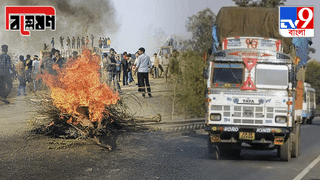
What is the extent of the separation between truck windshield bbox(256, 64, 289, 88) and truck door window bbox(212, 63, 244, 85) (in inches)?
19.0

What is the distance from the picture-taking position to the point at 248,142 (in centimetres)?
1068

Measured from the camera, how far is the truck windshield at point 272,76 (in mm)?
10648

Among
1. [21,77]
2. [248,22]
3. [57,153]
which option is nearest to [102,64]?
[57,153]

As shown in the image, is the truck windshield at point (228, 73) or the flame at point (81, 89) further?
the truck windshield at point (228, 73)

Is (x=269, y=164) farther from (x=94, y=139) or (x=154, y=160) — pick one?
(x=94, y=139)

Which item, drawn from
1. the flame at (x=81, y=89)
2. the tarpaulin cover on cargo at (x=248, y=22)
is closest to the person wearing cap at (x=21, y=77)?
the flame at (x=81, y=89)

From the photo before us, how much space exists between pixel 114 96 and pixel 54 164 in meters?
2.97

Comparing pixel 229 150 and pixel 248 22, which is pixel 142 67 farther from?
pixel 229 150

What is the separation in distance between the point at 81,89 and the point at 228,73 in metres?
4.01

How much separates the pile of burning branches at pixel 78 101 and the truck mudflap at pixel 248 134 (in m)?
2.92

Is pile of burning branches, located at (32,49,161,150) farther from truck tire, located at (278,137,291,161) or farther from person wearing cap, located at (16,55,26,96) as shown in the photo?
person wearing cap, located at (16,55,26,96)

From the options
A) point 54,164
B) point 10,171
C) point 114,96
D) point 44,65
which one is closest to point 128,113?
point 114,96

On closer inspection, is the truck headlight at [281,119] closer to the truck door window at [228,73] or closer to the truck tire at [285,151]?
the truck tire at [285,151]

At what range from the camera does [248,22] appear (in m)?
13.4
